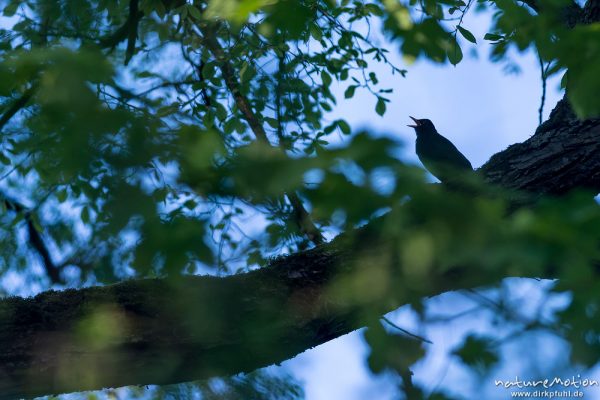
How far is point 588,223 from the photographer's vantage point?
173cm

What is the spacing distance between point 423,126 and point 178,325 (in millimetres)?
4598

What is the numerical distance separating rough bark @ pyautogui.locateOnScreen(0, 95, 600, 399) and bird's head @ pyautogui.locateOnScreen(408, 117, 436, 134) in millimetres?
3543

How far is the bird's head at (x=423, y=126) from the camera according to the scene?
682 centimetres

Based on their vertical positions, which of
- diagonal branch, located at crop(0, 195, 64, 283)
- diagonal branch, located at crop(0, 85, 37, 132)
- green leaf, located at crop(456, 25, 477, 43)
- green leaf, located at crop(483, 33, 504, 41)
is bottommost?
green leaf, located at crop(483, 33, 504, 41)

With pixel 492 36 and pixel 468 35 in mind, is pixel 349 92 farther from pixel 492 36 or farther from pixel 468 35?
pixel 492 36

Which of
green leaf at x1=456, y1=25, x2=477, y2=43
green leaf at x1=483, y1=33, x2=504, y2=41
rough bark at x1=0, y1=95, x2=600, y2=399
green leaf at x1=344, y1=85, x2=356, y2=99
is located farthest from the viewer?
green leaf at x1=344, y1=85, x2=356, y2=99

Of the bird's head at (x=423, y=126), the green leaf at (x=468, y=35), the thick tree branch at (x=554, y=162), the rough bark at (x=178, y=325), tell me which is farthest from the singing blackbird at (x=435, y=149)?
the rough bark at (x=178, y=325)

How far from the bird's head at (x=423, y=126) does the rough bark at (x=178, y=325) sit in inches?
139

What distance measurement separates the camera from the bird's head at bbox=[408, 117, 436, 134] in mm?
6822

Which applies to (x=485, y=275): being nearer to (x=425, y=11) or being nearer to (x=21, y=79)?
(x=21, y=79)

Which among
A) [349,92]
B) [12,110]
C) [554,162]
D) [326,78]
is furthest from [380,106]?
[12,110]

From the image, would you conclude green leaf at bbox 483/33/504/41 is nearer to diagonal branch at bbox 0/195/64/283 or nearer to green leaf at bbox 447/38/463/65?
green leaf at bbox 447/38/463/65

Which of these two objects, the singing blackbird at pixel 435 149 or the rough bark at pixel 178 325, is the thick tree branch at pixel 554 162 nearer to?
the rough bark at pixel 178 325

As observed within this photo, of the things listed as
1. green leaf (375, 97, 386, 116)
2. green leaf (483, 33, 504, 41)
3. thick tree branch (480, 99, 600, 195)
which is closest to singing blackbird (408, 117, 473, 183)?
green leaf (375, 97, 386, 116)
